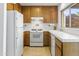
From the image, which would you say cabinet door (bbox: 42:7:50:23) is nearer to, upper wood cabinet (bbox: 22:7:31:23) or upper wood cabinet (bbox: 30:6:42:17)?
upper wood cabinet (bbox: 30:6:42:17)

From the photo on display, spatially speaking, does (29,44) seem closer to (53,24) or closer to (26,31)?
(26,31)

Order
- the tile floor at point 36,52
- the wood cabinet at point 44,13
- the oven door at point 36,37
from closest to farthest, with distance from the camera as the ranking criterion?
the tile floor at point 36,52
the oven door at point 36,37
the wood cabinet at point 44,13

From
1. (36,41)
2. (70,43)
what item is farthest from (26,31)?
(70,43)

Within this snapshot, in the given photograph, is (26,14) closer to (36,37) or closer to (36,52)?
(36,37)

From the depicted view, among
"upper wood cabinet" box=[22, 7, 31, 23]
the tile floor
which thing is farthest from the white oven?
the tile floor

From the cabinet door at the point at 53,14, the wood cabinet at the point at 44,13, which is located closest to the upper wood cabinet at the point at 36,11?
the wood cabinet at the point at 44,13

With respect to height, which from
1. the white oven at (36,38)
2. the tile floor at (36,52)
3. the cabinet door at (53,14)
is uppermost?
the cabinet door at (53,14)

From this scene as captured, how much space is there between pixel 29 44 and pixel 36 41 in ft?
1.51

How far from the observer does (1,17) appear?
2580mm

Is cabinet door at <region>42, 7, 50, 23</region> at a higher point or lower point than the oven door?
higher

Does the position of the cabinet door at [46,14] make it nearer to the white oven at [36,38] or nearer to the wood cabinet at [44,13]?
the wood cabinet at [44,13]

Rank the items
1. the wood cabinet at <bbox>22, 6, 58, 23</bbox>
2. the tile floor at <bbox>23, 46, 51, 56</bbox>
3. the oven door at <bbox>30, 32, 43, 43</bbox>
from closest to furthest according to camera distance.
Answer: the tile floor at <bbox>23, 46, 51, 56</bbox> < the oven door at <bbox>30, 32, 43, 43</bbox> < the wood cabinet at <bbox>22, 6, 58, 23</bbox>

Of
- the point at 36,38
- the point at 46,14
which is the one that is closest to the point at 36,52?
the point at 36,38

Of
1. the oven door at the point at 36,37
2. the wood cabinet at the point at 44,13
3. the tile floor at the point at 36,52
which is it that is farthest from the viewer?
the wood cabinet at the point at 44,13
